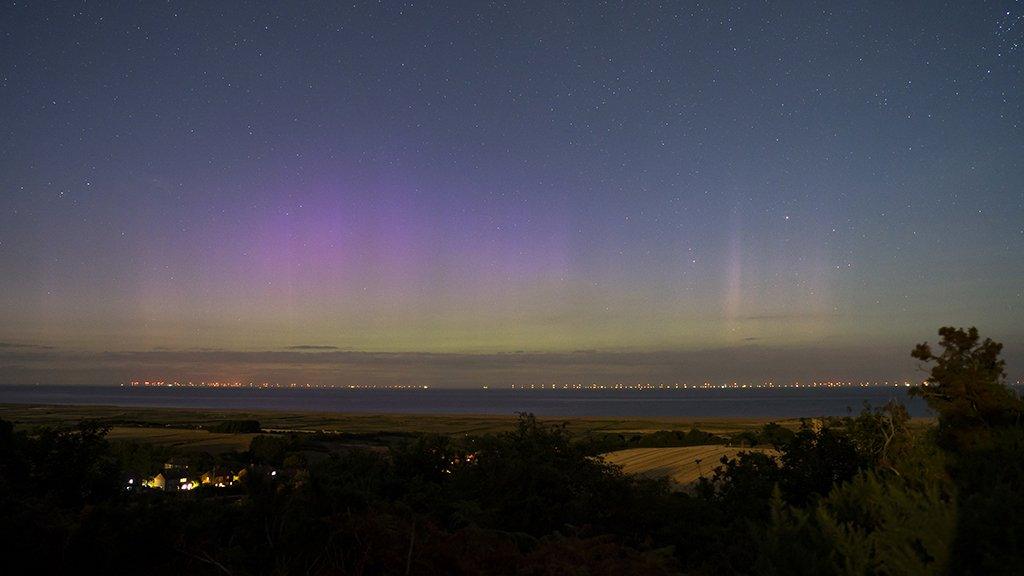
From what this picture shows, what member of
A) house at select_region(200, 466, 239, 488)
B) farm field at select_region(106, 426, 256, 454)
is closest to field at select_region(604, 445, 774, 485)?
house at select_region(200, 466, 239, 488)

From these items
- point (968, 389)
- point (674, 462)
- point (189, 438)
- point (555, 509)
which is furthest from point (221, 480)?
point (189, 438)

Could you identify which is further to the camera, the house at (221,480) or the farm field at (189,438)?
the farm field at (189,438)

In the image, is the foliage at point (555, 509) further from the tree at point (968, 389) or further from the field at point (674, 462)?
the field at point (674, 462)

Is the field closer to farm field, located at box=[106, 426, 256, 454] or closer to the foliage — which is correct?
the foliage

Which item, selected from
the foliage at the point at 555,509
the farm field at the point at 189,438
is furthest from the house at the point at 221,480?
the farm field at the point at 189,438

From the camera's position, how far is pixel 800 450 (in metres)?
10.3

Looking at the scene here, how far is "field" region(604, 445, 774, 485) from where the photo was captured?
66.9ft

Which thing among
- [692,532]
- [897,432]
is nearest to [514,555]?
[692,532]

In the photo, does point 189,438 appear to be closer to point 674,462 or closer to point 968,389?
point 674,462

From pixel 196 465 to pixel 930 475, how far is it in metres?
24.4

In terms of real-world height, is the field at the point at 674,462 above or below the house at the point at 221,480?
below

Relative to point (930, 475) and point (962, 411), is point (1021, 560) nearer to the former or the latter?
point (930, 475)

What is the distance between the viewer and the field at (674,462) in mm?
20391

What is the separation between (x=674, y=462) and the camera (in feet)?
78.3
